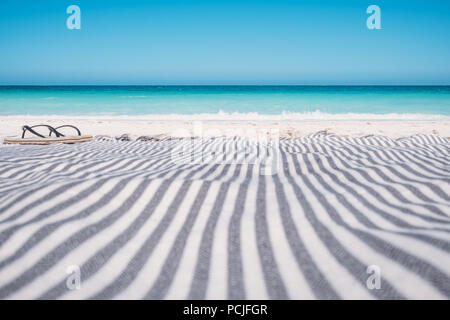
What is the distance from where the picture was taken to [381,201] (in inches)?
66.7

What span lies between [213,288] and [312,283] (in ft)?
1.00

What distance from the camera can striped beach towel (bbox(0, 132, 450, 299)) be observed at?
1.01 m

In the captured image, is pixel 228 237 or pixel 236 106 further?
pixel 236 106

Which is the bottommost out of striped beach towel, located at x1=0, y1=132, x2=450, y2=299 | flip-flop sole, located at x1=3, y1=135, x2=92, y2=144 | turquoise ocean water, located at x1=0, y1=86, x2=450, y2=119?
striped beach towel, located at x1=0, y1=132, x2=450, y2=299

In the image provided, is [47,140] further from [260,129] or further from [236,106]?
[236,106]

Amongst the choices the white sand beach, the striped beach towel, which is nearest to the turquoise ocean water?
the white sand beach

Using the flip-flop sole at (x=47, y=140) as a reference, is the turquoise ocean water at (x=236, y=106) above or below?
above

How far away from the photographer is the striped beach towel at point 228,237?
1014 mm

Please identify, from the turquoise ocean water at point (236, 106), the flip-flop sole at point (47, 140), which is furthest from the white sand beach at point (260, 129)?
the turquoise ocean water at point (236, 106)

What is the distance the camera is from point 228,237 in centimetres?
137

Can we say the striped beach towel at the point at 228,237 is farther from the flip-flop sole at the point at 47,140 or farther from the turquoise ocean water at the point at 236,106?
the turquoise ocean water at the point at 236,106

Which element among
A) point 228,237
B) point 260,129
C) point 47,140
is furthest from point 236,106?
point 228,237

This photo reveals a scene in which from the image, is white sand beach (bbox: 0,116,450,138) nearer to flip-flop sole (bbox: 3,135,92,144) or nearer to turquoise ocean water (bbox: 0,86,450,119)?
flip-flop sole (bbox: 3,135,92,144)
